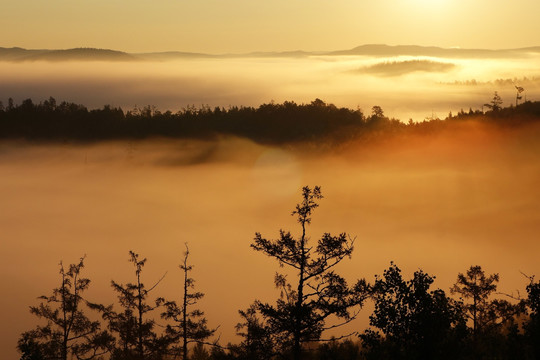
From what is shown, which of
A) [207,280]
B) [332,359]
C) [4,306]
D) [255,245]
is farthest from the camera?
[207,280]

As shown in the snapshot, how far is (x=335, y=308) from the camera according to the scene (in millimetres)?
23062

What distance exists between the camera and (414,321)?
20703 mm

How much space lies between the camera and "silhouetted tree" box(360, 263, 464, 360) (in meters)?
20.2

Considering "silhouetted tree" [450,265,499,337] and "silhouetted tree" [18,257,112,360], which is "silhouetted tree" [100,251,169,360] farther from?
"silhouetted tree" [450,265,499,337]

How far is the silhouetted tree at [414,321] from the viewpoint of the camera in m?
20.2

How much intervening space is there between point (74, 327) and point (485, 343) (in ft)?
71.0

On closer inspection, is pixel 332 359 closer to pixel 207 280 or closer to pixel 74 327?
pixel 74 327

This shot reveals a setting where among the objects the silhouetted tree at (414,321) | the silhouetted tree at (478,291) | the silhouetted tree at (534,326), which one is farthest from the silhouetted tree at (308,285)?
the silhouetted tree at (478,291)

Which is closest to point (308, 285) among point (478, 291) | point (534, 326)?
point (534, 326)

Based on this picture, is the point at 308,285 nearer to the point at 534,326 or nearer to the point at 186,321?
the point at 534,326

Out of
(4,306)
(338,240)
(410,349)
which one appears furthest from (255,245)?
(4,306)

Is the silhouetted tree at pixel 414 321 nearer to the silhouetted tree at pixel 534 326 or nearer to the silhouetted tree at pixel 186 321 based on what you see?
the silhouetted tree at pixel 534 326

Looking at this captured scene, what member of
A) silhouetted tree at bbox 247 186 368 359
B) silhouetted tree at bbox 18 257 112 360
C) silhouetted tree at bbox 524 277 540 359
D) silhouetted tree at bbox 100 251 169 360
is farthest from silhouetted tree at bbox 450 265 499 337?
silhouetted tree at bbox 18 257 112 360

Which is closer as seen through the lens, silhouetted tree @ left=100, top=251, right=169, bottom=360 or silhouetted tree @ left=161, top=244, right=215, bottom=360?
silhouetted tree @ left=161, top=244, right=215, bottom=360
